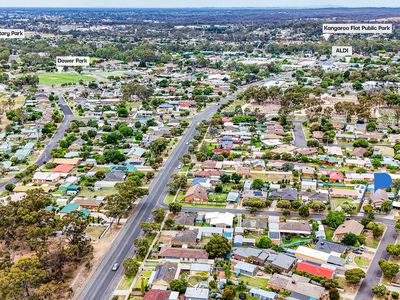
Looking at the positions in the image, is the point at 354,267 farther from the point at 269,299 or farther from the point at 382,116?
the point at 382,116

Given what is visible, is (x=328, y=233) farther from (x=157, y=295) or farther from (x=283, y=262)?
(x=157, y=295)

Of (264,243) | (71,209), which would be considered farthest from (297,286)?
(71,209)

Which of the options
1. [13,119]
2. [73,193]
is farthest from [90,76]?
[73,193]

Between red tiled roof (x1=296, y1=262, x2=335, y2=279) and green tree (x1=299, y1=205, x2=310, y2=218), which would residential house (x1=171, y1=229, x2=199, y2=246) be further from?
green tree (x1=299, y1=205, x2=310, y2=218)

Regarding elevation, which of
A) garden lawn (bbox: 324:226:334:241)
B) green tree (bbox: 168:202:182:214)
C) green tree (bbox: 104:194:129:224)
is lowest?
garden lawn (bbox: 324:226:334:241)

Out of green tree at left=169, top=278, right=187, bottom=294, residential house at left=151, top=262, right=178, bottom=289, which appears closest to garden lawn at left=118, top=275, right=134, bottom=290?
residential house at left=151, top=262, right=178, bottom=289

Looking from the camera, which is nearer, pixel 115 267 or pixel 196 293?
pixel 196 293

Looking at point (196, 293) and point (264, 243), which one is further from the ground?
point (196, 293)

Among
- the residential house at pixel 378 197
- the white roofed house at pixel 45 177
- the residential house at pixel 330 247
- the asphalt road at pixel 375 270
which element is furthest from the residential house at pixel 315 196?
the white roofed house at pixel 45 177
